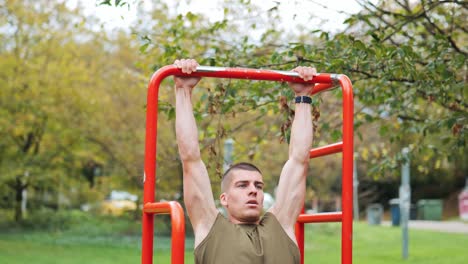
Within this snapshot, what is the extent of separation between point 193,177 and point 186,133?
201 mm

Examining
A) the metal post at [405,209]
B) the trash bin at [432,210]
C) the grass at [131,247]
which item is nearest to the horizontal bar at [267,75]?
the grass at [131,247]

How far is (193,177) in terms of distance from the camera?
11.1 ft

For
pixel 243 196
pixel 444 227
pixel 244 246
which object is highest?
pixel 243 196

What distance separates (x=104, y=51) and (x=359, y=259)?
7.63 metres

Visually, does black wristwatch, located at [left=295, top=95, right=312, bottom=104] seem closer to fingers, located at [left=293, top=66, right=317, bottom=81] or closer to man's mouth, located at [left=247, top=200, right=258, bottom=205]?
fingers, located at [left=293, top=66, right=317, bottom=81]

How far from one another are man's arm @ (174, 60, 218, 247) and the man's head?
101 mm

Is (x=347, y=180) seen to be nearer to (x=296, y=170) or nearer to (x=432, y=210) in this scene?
(x=296, y=170)

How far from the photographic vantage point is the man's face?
3393 millimetres

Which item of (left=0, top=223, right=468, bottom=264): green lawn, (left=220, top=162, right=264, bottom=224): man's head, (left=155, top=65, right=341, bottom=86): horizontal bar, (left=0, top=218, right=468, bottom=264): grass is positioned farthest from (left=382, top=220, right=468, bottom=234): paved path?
(left=220, top=162, right=264, bottom=224): man's head

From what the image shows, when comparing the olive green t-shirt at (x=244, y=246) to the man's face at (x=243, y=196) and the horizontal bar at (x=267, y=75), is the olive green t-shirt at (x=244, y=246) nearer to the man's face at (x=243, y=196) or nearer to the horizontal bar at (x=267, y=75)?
the man's face at (x=243, y=196)

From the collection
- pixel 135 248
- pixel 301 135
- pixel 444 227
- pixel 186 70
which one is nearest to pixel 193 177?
pixel 186 70

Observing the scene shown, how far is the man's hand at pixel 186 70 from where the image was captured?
350cm

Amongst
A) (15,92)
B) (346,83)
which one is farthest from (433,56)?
(15,92)

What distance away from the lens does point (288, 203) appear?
3.57 metres
